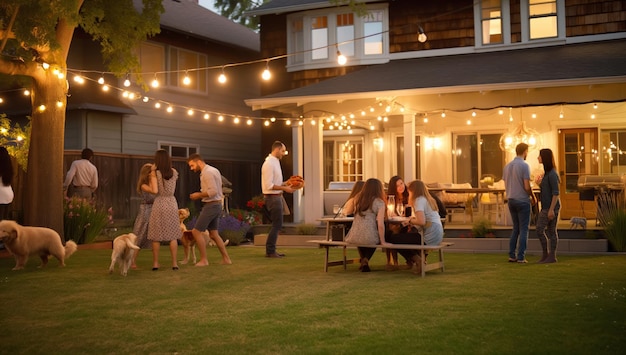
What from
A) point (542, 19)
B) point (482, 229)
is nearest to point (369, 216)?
point (482, 229)

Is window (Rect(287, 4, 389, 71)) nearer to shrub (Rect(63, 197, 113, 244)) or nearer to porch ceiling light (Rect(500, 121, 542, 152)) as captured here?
porch ceiling light (Rect(500, 121, 542, 152))

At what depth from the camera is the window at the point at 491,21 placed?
19.1 metres

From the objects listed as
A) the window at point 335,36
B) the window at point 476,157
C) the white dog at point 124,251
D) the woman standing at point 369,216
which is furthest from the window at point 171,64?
the woman standing at point 369,216

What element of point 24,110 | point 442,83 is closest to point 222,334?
point 442,83

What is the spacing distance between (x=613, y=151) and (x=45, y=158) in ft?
A: 43.0

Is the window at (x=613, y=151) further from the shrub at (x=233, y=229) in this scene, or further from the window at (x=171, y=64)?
the window at (x=171, y=64)

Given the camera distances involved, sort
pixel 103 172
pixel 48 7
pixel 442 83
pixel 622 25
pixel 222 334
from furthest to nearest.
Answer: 1. pixel 103 172
2. pixel 622 25
3. pixel 442 83
4. pixel 48 7
5. pixel 222 334

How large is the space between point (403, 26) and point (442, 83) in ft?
14.4

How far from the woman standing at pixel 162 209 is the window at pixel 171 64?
1078 cm

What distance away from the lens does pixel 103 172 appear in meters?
19.7

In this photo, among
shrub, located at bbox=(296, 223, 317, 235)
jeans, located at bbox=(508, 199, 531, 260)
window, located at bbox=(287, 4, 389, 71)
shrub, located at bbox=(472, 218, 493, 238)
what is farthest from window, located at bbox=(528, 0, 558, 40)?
jeans, located at bbox=(508, 199, 531, 260)

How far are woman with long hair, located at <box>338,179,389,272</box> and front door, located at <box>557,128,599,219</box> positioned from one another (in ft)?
31.9

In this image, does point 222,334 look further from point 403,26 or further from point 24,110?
point 24,110

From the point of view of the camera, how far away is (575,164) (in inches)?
751
